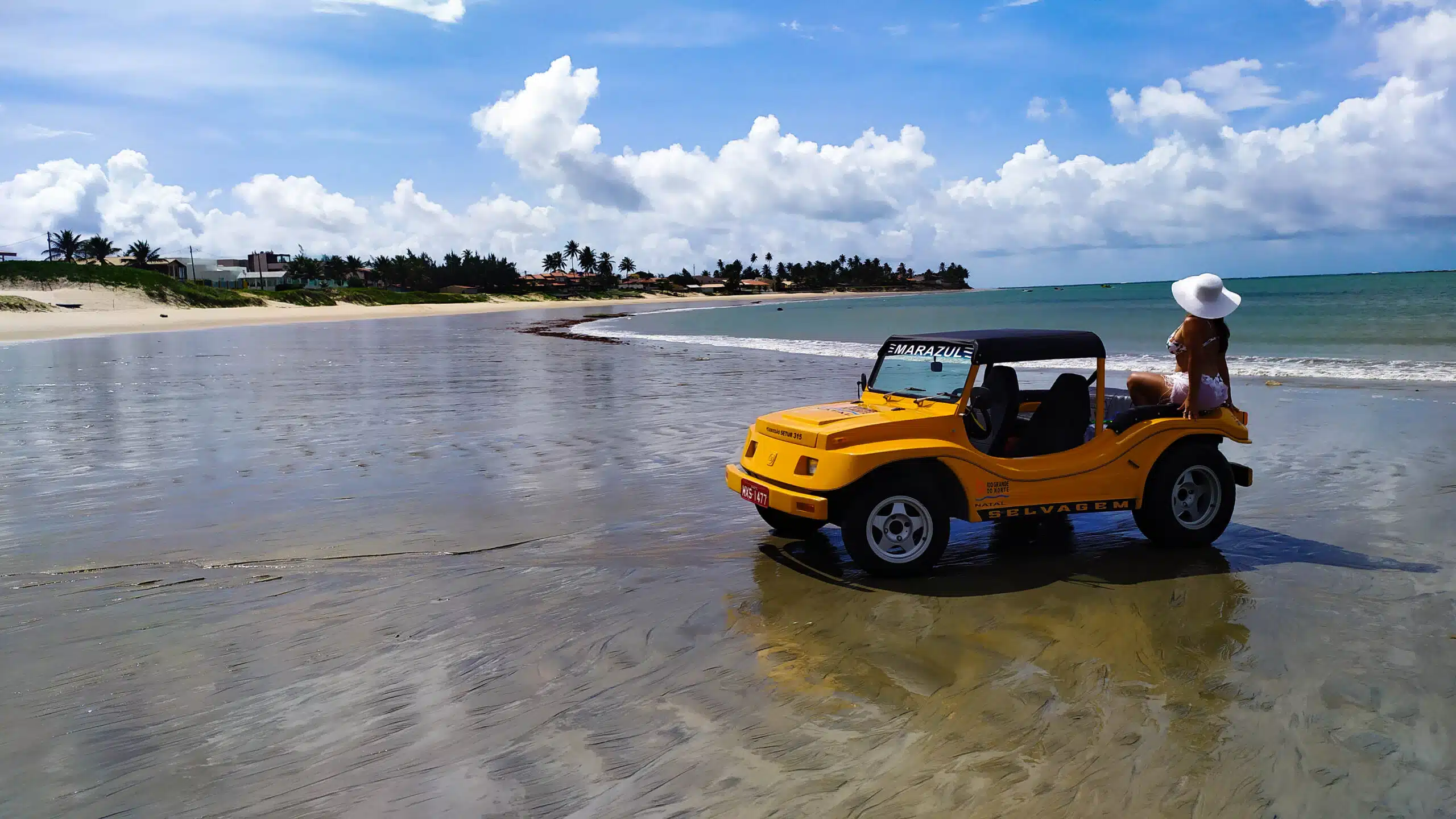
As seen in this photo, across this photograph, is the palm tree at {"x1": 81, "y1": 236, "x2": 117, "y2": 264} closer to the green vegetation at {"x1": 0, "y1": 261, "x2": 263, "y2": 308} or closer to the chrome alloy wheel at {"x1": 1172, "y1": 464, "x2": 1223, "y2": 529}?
the green vegetation at {"x1": 0, "y1": 261, "x2": 263, "y2": 308}

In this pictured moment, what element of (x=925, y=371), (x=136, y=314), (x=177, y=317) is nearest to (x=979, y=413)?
(x=925, y=371)

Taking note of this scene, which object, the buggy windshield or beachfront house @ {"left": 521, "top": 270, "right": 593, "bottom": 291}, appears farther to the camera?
beachfront house @ {"left": 521, "top": 270, "right": 593, "bottom": 291}

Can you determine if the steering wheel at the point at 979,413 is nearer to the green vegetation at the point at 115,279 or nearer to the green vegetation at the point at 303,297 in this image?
the green vegetation at the point at 115,279

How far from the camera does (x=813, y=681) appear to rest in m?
4.70

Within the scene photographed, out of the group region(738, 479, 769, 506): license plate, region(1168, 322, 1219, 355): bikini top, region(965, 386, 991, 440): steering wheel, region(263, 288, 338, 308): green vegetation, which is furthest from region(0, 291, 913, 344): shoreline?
region(1168, 322, 1219, 355): bikini top

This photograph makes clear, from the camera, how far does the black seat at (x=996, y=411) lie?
21.9 ft

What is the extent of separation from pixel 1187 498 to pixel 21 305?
70.6m

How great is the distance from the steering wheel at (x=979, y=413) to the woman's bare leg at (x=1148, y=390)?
1.31 m

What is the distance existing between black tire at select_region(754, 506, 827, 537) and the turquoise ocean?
16894 mm

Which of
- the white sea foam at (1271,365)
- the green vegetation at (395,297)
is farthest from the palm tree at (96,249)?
the white sea foam at (1271,365)

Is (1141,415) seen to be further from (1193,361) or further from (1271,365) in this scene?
(1271,365)

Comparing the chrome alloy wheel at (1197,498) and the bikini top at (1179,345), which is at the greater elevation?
the bikini top at (1179,345)

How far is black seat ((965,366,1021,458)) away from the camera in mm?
6676

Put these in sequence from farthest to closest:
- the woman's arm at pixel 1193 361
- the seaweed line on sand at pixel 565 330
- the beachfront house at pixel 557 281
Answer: the beachfront house at pixel 557 281 → the seaweed line on sand at pixel 565 330 → the woman's arm at pixel 1193 361
